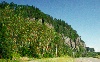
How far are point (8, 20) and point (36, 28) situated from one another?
550 inches

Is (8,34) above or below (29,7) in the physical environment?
below

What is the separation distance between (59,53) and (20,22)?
2893cm

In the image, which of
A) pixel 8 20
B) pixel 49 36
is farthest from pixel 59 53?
pixel 8 20

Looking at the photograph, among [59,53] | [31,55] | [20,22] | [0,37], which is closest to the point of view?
[0,37]

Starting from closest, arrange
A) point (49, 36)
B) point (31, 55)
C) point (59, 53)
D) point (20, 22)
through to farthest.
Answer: point (20, 22) < point (31, 55) < point (49, 36) < point (59, 53)

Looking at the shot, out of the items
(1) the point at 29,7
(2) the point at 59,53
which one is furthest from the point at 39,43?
(1) the point at 29,7

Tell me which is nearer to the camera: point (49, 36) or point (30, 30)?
point (30, 30)

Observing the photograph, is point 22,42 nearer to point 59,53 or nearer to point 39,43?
point 39,43

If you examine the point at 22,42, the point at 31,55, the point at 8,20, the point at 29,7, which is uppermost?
the point at 29,7

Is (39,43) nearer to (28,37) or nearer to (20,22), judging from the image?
(28,37)

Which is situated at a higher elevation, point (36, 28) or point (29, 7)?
point (29, 7)

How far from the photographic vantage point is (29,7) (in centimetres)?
17625

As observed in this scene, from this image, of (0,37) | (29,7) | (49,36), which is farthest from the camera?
(29,7)

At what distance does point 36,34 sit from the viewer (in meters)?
56.6
